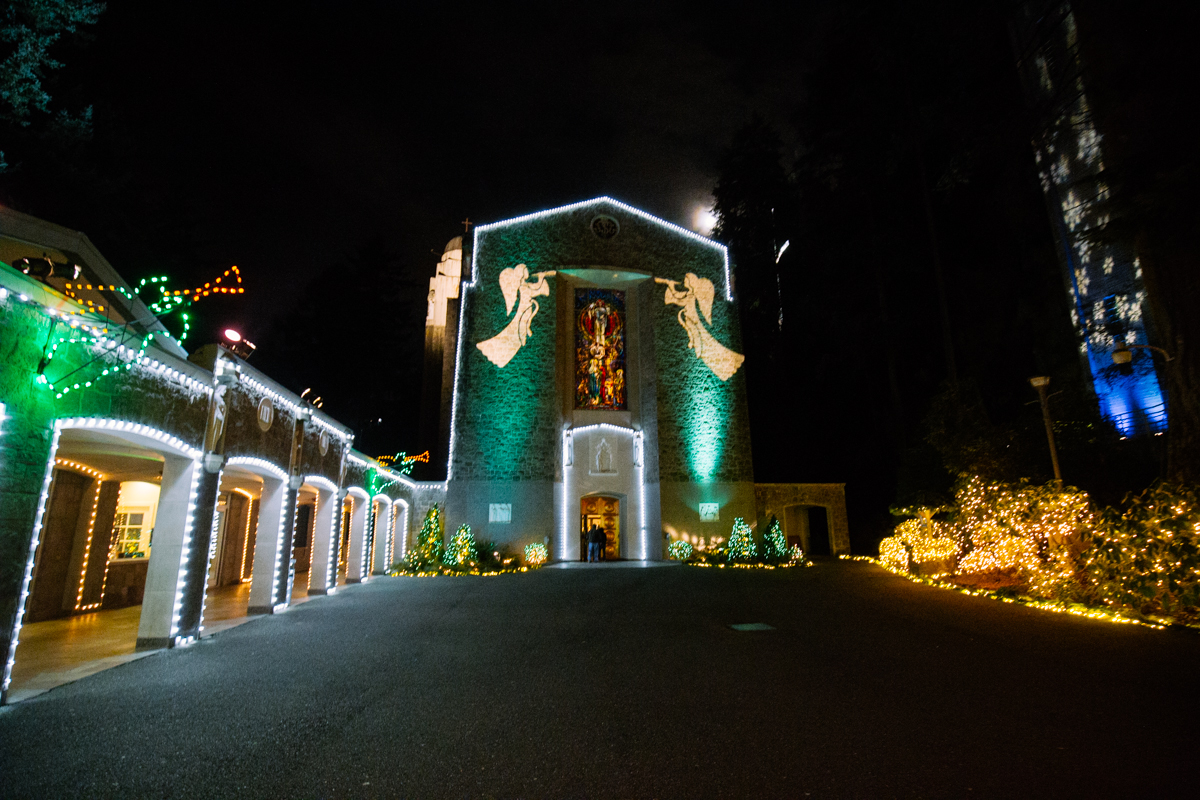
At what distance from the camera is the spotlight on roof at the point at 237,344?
663cm

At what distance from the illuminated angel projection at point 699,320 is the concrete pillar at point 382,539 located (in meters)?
10.0

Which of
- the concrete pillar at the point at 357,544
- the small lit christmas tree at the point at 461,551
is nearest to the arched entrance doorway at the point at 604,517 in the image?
the small lit christmas tree at the point at 461,551

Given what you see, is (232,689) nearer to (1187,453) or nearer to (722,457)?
(1187,453)

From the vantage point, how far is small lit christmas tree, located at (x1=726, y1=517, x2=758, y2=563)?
15725 mm

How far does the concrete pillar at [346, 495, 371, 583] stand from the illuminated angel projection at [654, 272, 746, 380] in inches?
417

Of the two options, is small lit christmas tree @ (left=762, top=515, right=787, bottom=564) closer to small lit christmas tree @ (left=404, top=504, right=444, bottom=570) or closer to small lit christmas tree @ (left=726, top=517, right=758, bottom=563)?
small lit christmas tree @ (left=726, top=517, right=758, bottom=563)

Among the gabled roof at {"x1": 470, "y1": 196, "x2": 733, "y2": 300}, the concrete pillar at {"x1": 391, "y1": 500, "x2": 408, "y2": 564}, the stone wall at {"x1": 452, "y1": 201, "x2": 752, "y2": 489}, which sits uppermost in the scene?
the gabled roof at {"x1": 470, "y1": 196, "x2": 733, "y2": 300}

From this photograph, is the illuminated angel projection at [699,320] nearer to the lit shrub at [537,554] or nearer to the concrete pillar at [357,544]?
the lit shrub at [537,554]

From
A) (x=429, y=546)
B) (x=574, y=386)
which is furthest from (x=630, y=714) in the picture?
(x=574, y=386)

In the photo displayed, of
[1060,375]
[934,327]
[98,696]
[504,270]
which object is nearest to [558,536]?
[504,270]

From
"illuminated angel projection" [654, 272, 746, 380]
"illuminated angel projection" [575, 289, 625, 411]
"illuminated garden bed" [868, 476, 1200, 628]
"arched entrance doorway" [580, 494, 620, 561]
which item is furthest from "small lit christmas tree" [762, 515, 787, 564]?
"illuminated angel projection" [575, 289, 625, 411]

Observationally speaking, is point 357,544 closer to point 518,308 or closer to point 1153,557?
point 518,308

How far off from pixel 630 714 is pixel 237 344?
20.3ft

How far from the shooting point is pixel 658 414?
17375 millimetres
